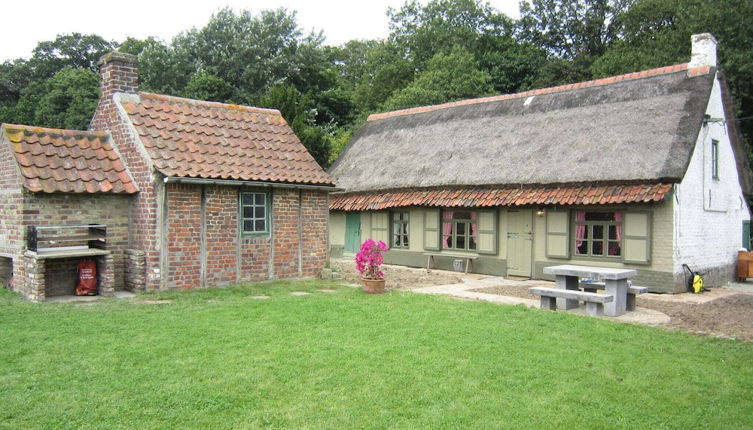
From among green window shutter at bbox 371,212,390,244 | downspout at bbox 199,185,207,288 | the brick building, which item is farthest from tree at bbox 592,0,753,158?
downspout at bbox 199,185,207,288

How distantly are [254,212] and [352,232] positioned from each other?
26.7 ft

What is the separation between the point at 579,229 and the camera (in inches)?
580

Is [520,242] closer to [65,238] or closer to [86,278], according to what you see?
[86,278]

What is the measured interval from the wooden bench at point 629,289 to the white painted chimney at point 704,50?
7317 mm

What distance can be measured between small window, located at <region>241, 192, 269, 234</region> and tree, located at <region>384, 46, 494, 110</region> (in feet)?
Result: 63.9

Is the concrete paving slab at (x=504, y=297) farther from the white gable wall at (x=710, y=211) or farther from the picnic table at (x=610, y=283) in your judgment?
the white gable wall at (x=710, y=211)

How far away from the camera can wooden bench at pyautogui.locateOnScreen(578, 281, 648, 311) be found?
10.4 metres

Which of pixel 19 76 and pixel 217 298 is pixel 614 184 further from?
pixel 19 76

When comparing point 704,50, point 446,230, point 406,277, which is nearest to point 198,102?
point 406,277

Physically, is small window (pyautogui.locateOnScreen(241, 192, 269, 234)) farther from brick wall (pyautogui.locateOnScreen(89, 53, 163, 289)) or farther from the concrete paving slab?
the concrete paving slab

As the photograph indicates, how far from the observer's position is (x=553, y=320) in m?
9.09

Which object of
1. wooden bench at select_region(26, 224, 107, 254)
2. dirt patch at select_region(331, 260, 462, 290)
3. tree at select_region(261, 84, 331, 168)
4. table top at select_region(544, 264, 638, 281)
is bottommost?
dirt patch at select_region(331, 260, 462, 290)

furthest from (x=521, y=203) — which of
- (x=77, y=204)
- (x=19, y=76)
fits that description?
(x=19, y=76)

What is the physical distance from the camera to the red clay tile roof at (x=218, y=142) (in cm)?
1161
